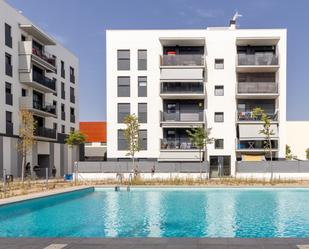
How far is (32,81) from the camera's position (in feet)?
127

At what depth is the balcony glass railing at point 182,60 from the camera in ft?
123

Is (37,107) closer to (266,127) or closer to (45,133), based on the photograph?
(45,133)

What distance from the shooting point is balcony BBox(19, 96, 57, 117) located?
38.3 metres

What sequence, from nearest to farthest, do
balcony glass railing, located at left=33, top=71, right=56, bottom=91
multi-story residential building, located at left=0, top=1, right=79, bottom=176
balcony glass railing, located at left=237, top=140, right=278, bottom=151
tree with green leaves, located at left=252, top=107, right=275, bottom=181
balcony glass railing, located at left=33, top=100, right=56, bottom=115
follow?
tree with green leaves, located at left=252, top=107, right=275, bottom=181 < multi-story residential building, located at left=0, top=1, right=79, bottom=176 < balcony glass railing, located at left=237, top=140, right=278, bottom=151 < balcony glass railing, located at left=33, top=71, right=56, bottom=91 < balcony glass railing, located at left=33, top=100, right=56, bottom=115

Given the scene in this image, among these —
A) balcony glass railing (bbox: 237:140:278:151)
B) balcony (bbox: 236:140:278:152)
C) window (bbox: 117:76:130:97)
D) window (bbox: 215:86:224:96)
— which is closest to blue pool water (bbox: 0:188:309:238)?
balcony (bbox: 236:140:278:152)

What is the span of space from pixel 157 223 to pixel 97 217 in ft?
10.1

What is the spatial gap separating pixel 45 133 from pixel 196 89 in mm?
19152

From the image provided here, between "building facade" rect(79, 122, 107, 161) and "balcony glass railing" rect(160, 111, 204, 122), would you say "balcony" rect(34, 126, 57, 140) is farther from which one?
"balcony glass railing" rect(160, 111, 204, 122)

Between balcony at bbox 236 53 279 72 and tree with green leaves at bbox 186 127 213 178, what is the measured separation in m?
8.16

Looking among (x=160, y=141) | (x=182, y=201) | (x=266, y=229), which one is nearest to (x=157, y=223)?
(x=266, y=229)

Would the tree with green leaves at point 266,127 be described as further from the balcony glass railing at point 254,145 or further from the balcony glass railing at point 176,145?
the balcony glass railing at point 176,145

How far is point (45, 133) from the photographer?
42.1 metres

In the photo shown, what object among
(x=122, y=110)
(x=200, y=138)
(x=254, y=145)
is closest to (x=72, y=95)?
(x=122, y=110)

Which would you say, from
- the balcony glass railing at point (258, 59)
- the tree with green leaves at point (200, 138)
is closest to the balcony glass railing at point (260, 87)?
the balcony glass railing at point (258, 59)
